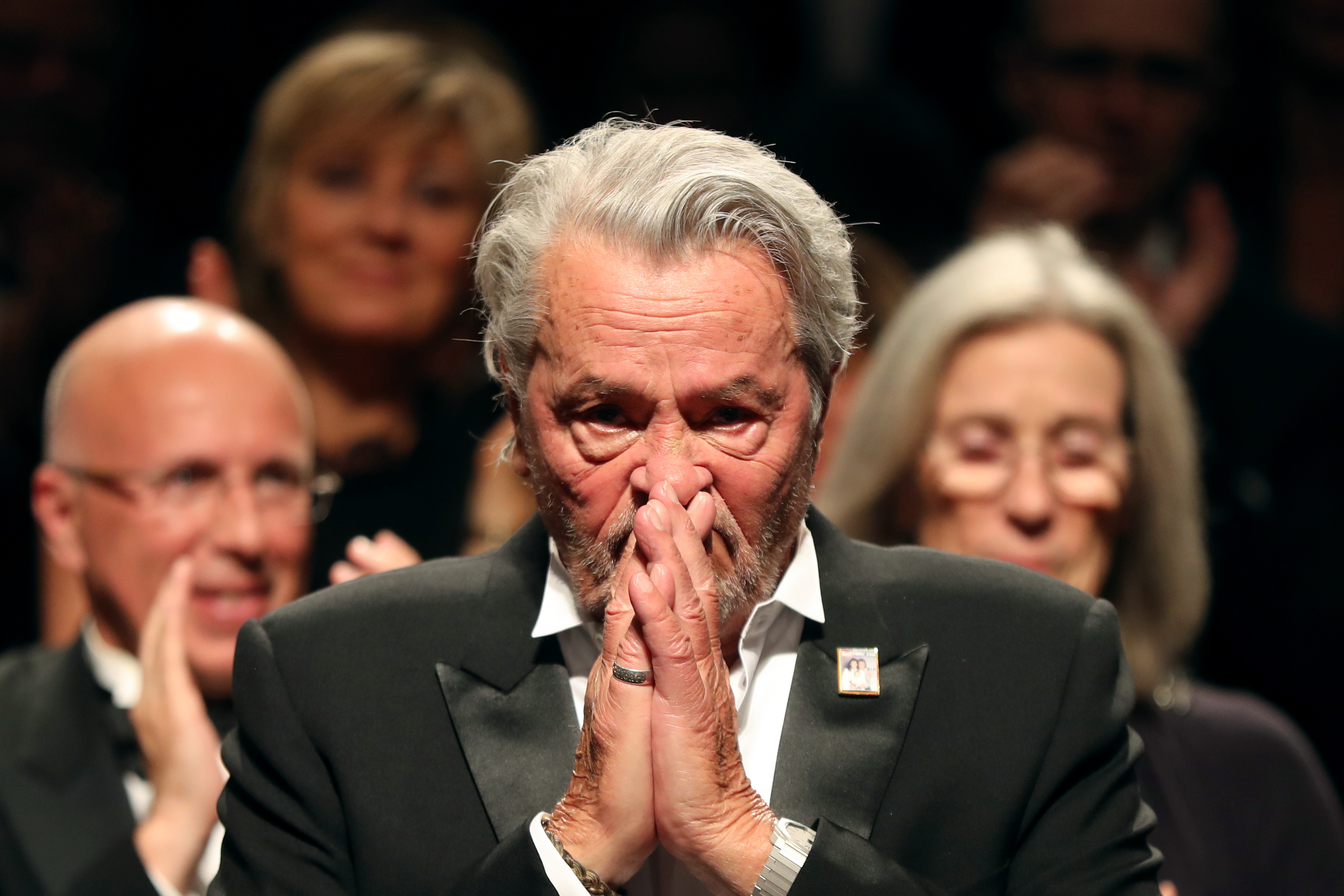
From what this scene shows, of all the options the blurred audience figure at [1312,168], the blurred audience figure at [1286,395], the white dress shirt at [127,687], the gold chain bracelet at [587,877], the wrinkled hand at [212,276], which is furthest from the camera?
the blurred audience figure at [1312,168]

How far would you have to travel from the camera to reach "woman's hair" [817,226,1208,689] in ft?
11.2

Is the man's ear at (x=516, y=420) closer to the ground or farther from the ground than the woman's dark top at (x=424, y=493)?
farther from the ground

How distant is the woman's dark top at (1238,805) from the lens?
10.0ft

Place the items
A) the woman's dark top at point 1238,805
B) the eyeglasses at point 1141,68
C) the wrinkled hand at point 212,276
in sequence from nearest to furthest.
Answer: the woman's dark top at point 1238,805 → the wrinkled hand at point 212,276 → the eyeglasses at point 1141,68

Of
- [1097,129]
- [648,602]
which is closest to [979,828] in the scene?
[648,602]

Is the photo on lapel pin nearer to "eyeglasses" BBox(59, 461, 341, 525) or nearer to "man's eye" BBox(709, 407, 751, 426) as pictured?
"man's eye" BBox(709, 407, 751, 426)

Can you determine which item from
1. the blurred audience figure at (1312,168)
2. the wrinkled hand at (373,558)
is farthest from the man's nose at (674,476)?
the blurred audience figure at (1312,168)

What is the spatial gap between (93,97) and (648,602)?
3.04m

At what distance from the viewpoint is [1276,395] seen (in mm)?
4168

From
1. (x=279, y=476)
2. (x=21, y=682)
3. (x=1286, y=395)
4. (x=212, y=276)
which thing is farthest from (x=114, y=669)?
(x=1286, y=395)

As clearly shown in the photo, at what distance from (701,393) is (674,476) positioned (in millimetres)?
115

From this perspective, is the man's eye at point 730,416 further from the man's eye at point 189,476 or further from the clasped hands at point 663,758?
the man's eye at point 189,476

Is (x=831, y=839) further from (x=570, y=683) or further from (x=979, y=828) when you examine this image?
(x=570, y=683)

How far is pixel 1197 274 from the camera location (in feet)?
14.7
